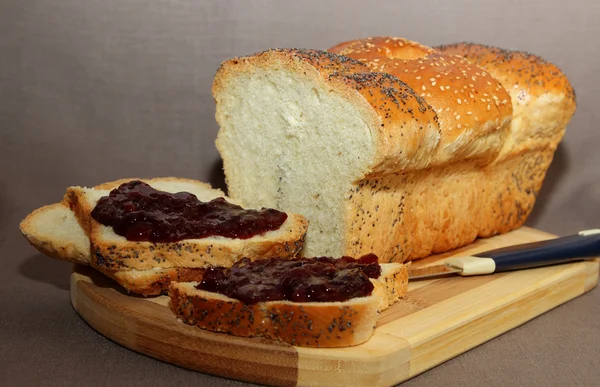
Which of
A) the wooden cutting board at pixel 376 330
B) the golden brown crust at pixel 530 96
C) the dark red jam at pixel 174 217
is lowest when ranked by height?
the wooden cutting board at pixel 376 330

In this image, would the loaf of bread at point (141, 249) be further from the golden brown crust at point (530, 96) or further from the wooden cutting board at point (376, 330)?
the golden brown crust at point (530, 96)

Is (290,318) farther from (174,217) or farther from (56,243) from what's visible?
(56,243)

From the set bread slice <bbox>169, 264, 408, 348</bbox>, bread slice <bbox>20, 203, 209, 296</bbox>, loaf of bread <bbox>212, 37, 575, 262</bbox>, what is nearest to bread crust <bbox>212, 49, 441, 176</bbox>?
loaf of bread <bbox>212, 37, 575, 262</bbox>

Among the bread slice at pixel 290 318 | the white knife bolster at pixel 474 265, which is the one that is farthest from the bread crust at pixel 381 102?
the bread slice at pixel 290 318

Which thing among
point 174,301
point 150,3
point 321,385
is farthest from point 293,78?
point 150,3

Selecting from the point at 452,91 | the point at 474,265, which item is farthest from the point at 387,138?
the point at 474,265

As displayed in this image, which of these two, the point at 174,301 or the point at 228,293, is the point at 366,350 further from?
the point at 174,301

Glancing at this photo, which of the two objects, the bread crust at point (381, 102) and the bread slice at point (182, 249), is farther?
the bread crust at point (381, 102)
